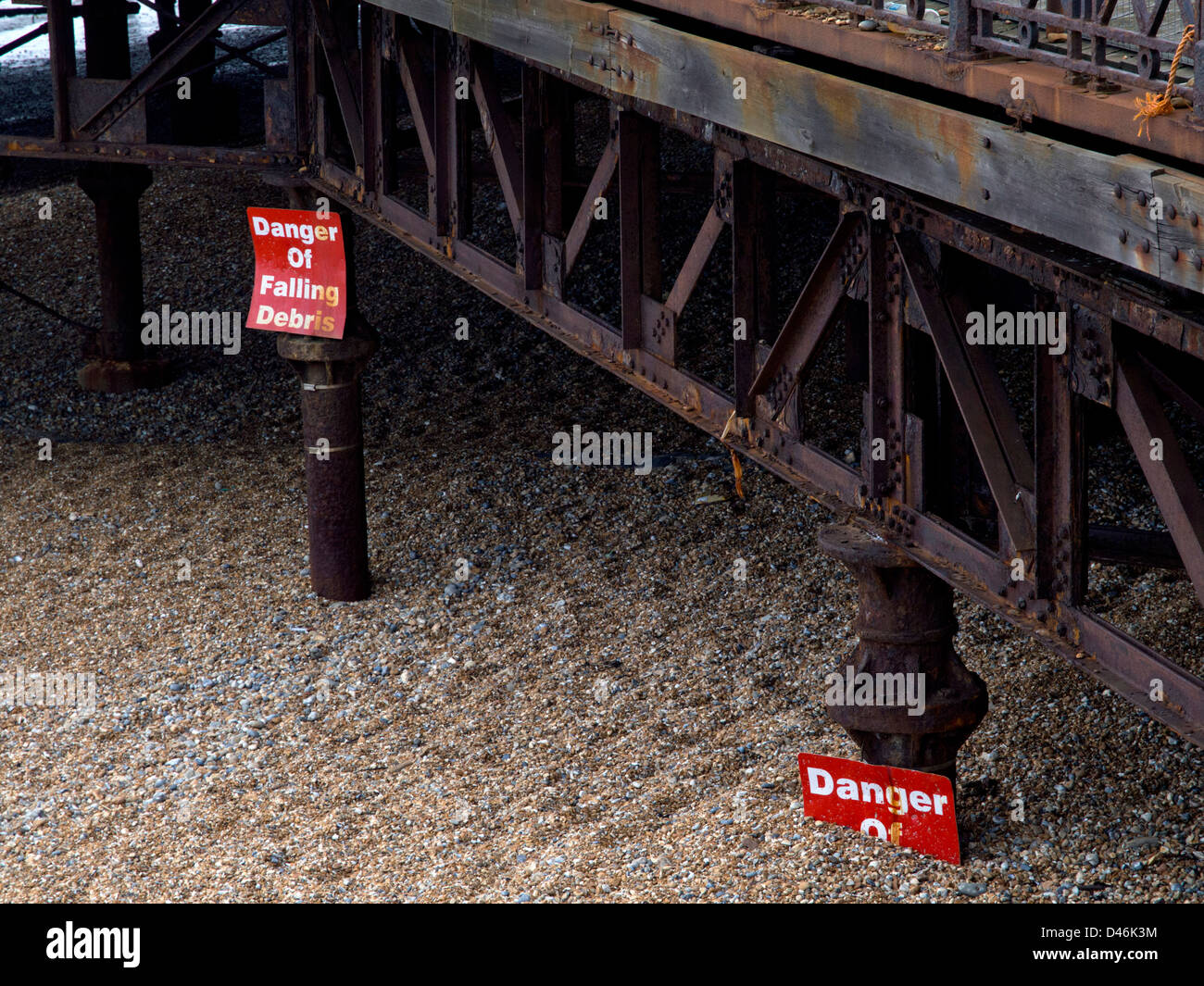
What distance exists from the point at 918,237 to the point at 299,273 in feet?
17.4

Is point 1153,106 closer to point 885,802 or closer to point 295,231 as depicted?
point 885,802

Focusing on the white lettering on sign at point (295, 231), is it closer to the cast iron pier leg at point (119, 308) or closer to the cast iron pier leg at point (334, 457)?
the cast iron pier leg at point (334, 457)

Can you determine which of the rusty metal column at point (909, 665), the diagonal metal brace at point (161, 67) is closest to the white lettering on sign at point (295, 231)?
the diagonal metal brace at point (161, 67)

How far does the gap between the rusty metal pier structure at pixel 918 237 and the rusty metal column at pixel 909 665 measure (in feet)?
0.08

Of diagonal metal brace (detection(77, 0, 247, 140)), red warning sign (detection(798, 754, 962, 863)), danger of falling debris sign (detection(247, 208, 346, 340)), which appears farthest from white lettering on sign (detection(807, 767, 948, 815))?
diagonal metal brace (detection(77, 0, 247, 140))

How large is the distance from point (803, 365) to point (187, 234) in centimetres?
1289

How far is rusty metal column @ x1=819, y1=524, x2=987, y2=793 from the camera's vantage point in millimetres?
6316

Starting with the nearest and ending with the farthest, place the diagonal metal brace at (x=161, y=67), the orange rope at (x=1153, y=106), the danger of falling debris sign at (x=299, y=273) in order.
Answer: the orange rope at (x=1153, y=106)
the diagonal metal brace at (x=161, y=67)
the danger of falling debris sign at (x=299, y=273)

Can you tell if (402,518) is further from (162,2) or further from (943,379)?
(162,2)

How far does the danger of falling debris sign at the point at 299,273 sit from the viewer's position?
31.8ft

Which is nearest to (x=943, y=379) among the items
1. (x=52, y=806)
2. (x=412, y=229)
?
(x=412, y=229)

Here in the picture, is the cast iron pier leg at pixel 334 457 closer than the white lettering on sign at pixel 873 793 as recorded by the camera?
No

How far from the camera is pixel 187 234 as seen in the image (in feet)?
57.5

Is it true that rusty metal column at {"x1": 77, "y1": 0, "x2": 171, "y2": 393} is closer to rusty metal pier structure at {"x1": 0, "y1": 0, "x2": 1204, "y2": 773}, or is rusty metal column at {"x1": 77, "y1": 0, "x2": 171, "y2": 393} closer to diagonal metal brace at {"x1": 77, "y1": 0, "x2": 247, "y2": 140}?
diagonal metal brace at {"x1": 77, "y1": 0, "x2": 247, "y2": 140}
